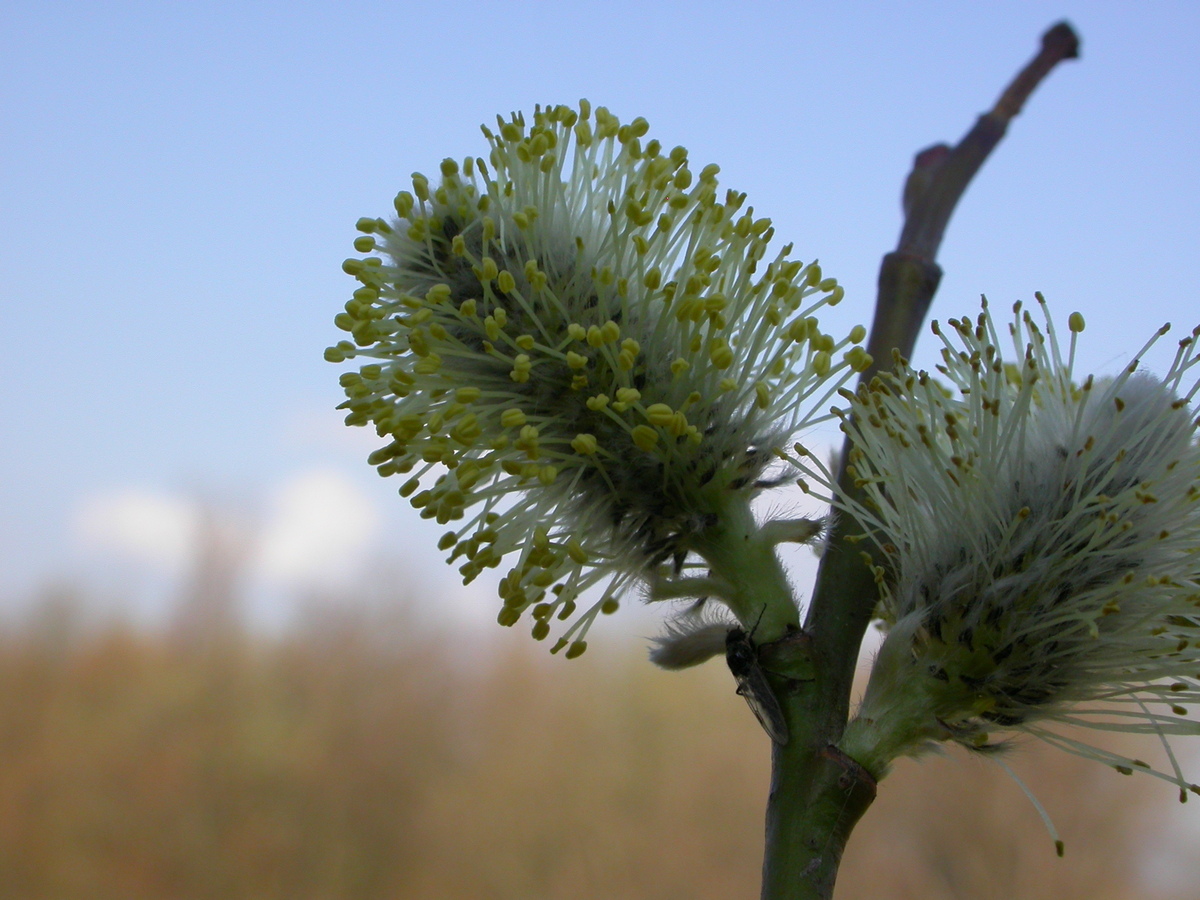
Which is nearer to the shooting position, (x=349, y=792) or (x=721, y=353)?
(x=721, y=353)

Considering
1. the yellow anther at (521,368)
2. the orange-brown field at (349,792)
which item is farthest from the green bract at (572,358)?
the orange-brown field at (349,792)

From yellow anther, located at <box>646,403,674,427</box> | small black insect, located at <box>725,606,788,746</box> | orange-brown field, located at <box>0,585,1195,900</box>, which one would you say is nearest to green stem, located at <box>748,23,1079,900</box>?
small black insect, located at <box>725,606,788,746</box>

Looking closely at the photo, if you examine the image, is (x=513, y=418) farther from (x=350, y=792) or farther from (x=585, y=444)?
(x=350, y=792)

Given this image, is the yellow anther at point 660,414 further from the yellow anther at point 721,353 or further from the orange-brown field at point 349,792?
the orange-brown field at point 349,792

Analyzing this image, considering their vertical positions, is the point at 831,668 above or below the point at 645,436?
below

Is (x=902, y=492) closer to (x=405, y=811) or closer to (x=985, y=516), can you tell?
(x=985, y=516)

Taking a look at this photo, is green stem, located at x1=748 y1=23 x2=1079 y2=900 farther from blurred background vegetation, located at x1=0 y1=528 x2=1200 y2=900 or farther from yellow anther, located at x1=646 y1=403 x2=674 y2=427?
blurred background vegetation, located at x1=0 y1=528 x2=1200 y2=900

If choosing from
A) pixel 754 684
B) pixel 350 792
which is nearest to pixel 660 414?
pixel 754 684

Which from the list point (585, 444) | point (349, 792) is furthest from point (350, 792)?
point (585, 444)
